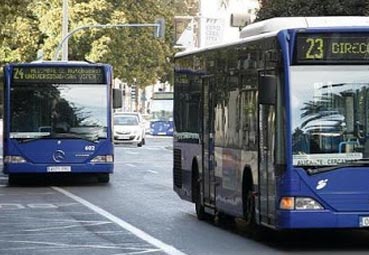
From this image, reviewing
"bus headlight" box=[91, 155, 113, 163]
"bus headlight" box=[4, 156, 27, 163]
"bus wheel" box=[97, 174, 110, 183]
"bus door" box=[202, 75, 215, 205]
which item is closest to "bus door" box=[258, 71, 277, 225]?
"bus door" box=[202, 75, 215, 205]

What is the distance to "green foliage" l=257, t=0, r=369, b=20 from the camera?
2336 cm

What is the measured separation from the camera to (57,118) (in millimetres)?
25641

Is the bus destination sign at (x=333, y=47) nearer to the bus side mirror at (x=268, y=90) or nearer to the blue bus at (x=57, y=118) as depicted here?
the bus side mirror at (x=268, y=90)

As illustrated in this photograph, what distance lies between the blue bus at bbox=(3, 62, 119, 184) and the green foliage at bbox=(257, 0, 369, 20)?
13.8ft

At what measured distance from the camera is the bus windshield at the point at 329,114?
41.4 feet

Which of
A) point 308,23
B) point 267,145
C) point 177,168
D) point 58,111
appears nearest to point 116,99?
point 58,111

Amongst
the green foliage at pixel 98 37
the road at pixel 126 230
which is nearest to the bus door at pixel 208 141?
the road at pixel 126 230

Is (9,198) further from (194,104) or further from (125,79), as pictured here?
(125,79)

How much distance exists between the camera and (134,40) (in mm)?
62062

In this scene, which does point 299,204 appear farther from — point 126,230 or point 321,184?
point 126,230

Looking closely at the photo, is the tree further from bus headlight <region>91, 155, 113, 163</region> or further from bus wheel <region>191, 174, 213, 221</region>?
Answer: bus wheel <region>191, 174, 213, 221</region>

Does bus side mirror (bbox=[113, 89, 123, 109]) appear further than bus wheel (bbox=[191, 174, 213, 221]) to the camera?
Yes

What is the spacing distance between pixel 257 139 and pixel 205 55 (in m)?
3.53

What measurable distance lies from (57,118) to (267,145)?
13.2 meters
